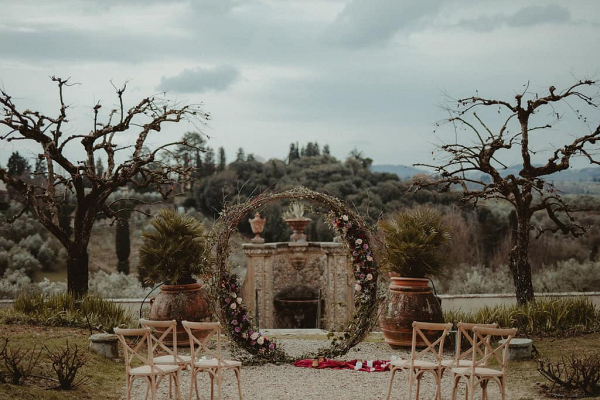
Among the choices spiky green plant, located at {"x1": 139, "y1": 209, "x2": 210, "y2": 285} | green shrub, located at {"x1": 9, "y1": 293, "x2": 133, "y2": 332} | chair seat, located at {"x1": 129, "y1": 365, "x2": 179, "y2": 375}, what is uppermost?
spiky green plant, located at {"x1": 139, "y1": 209, "x2": 210, "y2": 285}

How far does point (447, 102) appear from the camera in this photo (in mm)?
10359

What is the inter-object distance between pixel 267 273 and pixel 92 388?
9.08 meters

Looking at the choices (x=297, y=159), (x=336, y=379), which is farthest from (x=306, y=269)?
(x=297, y=159)

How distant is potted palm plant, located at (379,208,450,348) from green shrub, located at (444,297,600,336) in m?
0.83

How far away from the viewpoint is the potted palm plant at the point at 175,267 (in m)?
9.27

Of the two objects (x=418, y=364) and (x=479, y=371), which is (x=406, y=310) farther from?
(x=479, y=371)

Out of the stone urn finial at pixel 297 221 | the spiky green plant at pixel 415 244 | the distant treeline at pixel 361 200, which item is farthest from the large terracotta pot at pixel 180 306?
the distant treeline at pixel 361 200

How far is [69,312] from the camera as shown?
9594 mm

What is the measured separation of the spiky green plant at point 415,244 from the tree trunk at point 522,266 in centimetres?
123

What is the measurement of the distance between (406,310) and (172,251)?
3521 millimetres

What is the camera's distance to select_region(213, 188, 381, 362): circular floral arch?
8195 millimetres

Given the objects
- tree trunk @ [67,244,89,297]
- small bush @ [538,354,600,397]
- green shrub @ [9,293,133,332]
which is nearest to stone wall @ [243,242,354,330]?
tree trunk @ [67,244,89,297]

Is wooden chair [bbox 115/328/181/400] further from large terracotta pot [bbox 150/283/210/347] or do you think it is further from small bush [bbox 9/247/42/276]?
small bush [bbox 9/247/42/276]

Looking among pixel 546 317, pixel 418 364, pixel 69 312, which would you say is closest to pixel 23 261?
pixel 69 312
